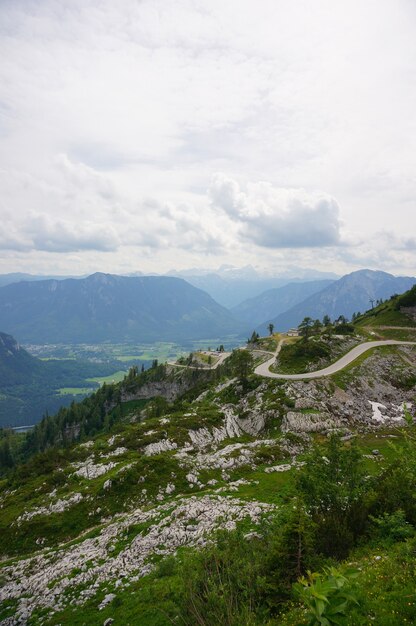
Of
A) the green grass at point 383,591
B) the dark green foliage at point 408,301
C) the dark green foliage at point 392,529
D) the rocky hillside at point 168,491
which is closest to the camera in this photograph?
the green grass at point 383,591

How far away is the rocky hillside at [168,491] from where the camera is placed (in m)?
27.0

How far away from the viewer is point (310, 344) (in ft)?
329

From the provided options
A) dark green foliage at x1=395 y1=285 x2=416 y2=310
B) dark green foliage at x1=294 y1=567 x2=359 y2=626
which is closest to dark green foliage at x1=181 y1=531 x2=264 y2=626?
dark green foliage at x1=294 y1=567 x2=359 y2=626

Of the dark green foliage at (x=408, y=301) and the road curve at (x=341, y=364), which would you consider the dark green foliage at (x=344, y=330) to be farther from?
the dark green foliage at (x=408, y=301)

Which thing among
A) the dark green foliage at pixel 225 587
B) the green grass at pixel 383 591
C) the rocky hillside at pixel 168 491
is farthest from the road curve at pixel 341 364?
the dark green foliage at pixel 225 587

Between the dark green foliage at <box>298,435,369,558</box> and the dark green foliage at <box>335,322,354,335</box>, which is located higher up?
the dark green foliage at <box>335,322,354,335</box>

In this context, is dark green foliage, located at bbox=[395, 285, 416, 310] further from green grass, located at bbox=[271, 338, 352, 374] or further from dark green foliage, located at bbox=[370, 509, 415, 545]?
dark green foliage, located at bbox=[370, 509, 415, 545]

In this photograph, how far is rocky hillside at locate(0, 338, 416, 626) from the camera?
26984mm

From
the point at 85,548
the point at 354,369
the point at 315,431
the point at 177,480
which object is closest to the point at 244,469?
the point at 177,480

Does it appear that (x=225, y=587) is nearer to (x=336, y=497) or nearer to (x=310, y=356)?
(x=336, y=497)

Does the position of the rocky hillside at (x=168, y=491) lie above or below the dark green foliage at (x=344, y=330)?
below

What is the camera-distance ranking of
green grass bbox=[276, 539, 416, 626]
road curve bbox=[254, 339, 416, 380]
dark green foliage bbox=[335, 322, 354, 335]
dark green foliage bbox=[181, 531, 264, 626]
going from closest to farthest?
green grass bbox=[276, 539, 416, 626] → dark green foliage bbox=[181, 531, 264, 626] → road curve bbox=[254, 339, 416, 380] → dark green foliage bbox=[335, 322, 354, 335]

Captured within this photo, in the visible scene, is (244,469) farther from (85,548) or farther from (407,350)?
(407,350)

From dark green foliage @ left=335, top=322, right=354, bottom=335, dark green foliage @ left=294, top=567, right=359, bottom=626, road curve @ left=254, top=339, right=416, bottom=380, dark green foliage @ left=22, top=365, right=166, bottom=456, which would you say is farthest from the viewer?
dark green foliage @ left=22, top=365, right=166, bottom=456
